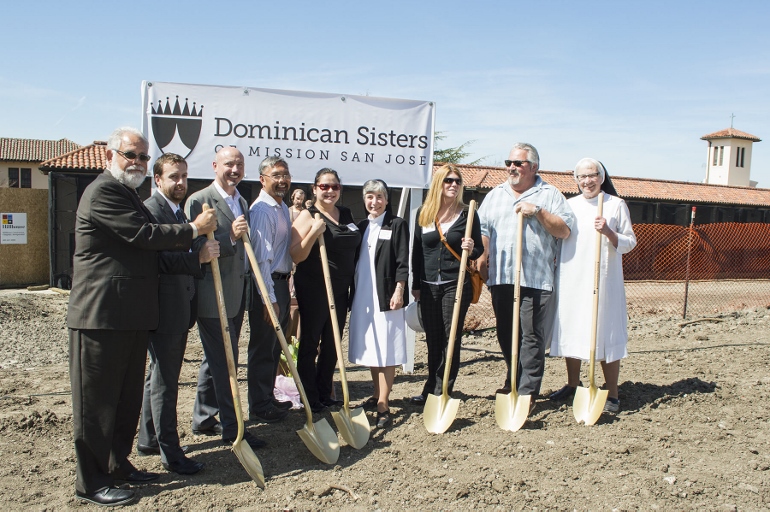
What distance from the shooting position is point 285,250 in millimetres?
4578

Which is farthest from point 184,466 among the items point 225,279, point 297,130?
point 297,130

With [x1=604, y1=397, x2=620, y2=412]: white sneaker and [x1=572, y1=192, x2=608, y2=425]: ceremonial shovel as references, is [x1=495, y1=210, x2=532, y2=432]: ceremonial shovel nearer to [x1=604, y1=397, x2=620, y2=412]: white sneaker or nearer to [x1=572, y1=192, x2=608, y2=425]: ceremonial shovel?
[x1=572, y1=192, x2=608, y2=425]: ceremonial shovel

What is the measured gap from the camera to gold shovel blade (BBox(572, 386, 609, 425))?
4445 mm

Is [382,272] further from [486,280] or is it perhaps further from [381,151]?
[381,151]

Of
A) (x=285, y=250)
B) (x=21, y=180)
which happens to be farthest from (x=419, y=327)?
(x=21, y=180)

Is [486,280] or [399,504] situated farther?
[486,280]

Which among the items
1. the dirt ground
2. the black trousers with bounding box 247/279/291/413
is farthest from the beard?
the dirt ground

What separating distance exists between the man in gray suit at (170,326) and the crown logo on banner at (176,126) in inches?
73.6

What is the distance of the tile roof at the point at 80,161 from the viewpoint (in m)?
15.8

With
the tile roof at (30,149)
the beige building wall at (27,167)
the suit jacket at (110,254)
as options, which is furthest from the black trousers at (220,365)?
the tile roof at (30,149)

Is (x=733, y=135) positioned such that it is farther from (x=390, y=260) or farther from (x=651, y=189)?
(x=390, y=260)

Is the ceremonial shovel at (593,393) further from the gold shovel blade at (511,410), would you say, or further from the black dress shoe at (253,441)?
the black dress shoe at (253,441)

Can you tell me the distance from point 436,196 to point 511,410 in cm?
164

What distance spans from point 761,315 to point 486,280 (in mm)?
6575
